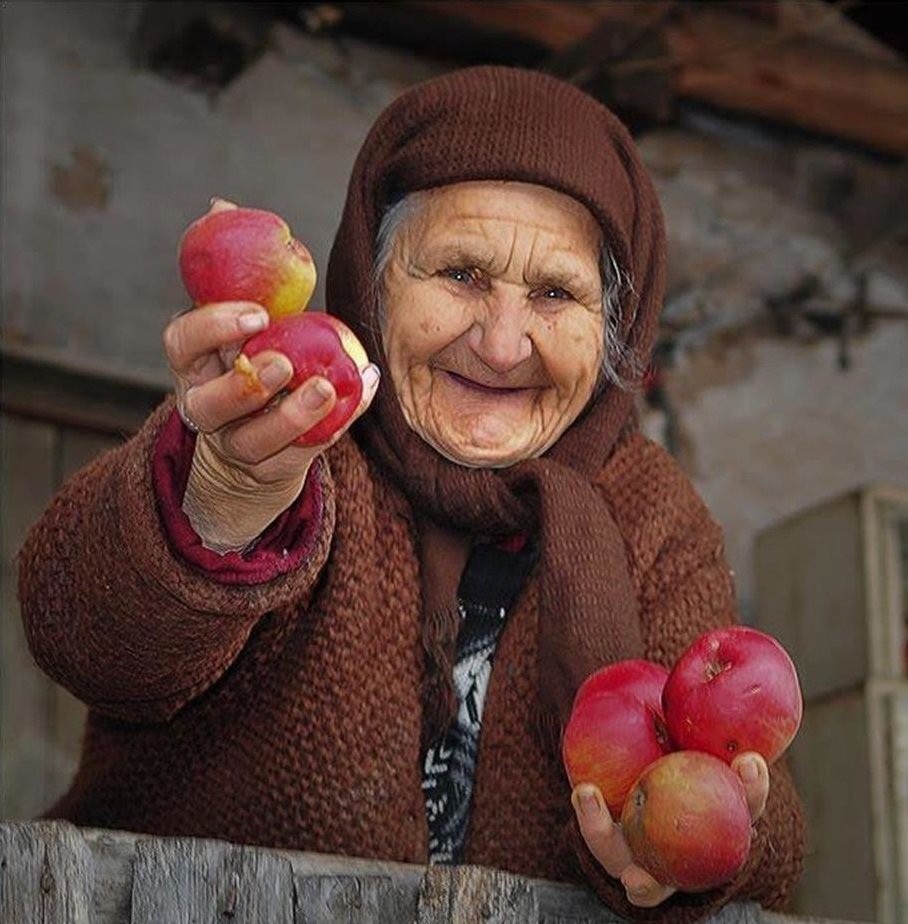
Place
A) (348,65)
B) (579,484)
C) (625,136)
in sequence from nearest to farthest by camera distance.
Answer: (579,484) < (625,136) < (348,65)

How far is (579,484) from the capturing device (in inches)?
99.3

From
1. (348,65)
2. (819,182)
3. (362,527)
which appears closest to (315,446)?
(362,527)

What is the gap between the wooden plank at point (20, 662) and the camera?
3926 millimetres

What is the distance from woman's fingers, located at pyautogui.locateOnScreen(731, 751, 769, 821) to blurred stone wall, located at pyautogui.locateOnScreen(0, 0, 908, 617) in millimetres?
2243

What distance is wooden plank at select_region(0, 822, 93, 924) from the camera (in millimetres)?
1814

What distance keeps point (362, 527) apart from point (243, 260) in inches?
18.4

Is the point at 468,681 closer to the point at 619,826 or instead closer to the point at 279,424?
the point at 619,826

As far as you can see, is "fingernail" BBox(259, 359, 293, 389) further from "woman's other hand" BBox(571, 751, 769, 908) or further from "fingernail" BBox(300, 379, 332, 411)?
"woman's other hand" BBox(571, 751, 769, 908)

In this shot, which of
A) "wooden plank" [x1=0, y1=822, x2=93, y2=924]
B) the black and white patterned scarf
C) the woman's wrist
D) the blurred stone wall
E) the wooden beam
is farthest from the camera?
the wooden beam

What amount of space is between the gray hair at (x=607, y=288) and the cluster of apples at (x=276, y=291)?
0.53m

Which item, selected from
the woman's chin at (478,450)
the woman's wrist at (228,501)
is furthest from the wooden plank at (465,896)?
the woman's chin at (478,450)

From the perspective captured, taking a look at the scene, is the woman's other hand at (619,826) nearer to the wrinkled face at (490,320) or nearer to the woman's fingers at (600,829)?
the woman's fingers at (600,829)

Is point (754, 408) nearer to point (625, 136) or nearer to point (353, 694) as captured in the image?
point (625, 136)

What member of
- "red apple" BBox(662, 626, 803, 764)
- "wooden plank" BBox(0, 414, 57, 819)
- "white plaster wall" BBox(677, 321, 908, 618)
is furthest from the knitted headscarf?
"white plaster wall" BBox(677, 321, 908, 618)
